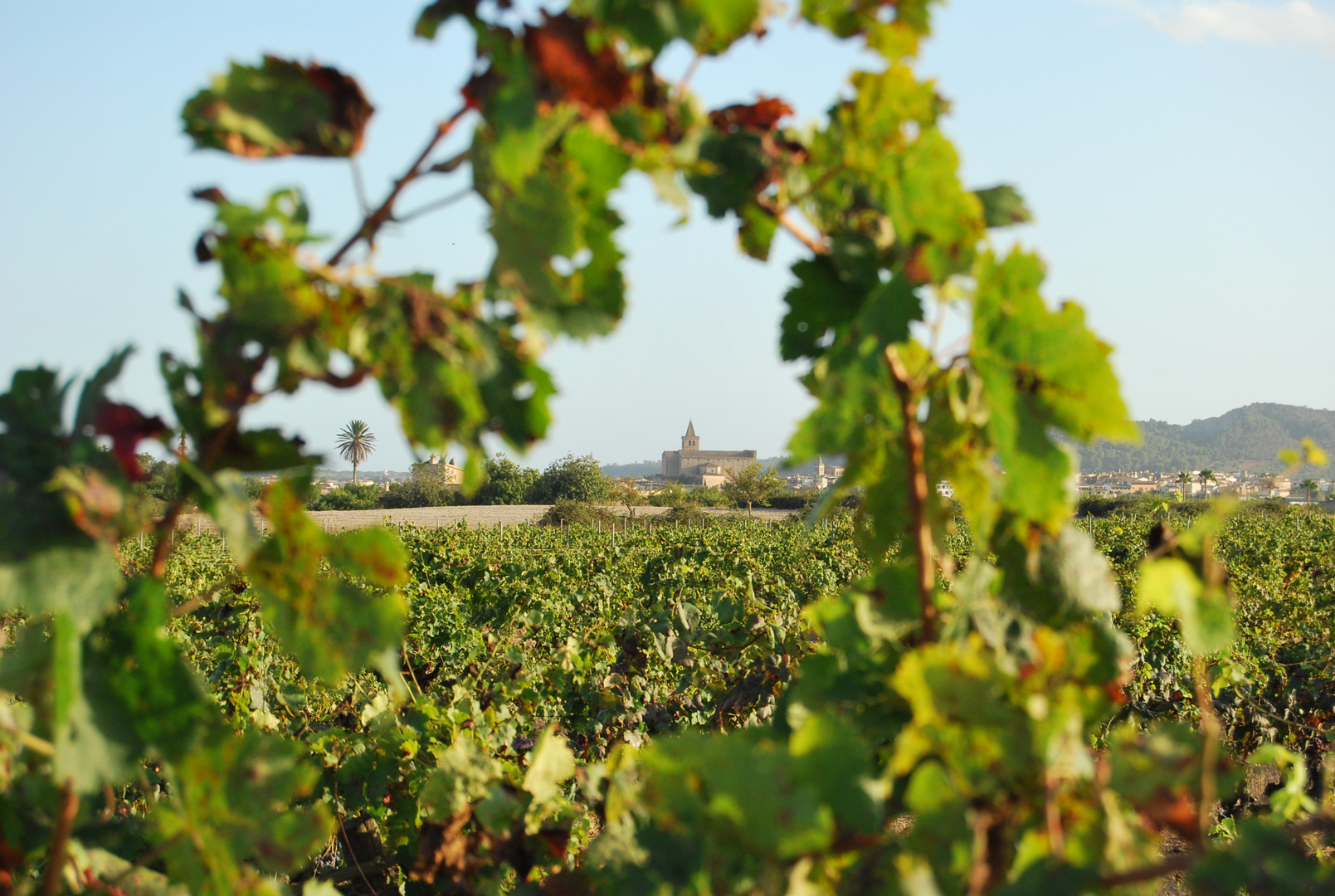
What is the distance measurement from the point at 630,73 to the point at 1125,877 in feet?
2.34

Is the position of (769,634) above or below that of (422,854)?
below

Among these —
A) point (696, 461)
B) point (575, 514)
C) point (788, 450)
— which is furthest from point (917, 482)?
point (696, 461)

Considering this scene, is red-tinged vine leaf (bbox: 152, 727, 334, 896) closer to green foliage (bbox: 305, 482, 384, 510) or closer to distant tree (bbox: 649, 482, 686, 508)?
distant tree (bbox: 649, 482, 686, 508)

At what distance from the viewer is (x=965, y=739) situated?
66 cm

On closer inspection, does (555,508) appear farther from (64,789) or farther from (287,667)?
(64,789)

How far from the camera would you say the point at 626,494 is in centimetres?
6606

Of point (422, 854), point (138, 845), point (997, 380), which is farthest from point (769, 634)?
point (997, 380)

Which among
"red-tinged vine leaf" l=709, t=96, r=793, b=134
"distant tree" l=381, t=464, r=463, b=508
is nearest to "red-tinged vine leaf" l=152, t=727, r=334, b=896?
"red-tinged vine leaf" l=709, t=96, r=793, b=134

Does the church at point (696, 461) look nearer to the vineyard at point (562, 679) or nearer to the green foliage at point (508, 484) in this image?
the green foliage at point (508, 484)

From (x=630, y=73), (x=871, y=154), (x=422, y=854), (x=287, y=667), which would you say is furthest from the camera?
(x=287, y=667)

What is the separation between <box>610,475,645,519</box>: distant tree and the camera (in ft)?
213

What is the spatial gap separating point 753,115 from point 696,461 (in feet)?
431

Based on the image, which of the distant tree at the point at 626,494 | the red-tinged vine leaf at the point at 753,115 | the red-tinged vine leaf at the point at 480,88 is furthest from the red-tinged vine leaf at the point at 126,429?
the distant tree at the point at 626,494

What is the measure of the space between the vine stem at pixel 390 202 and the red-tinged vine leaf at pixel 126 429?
0.21m
